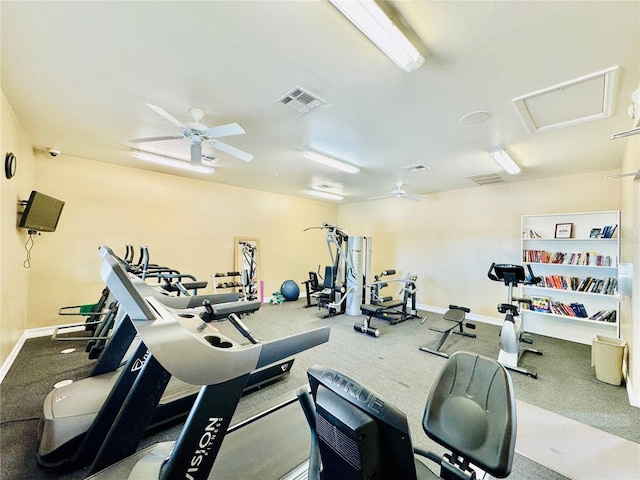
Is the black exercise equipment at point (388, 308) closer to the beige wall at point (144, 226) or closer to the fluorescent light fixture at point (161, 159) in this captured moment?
the beige wall at point (144, 226)

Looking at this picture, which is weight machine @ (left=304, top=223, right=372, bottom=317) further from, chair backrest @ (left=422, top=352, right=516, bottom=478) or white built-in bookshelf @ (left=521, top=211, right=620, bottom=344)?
chair backrest @ (left=422, top=352, right=516, bottom=478)

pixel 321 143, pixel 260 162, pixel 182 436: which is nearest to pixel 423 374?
pixel 182 436

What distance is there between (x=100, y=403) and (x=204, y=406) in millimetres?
1584

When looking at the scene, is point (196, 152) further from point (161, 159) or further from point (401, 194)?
point (401, 194)

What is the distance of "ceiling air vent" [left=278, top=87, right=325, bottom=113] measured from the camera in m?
2.30

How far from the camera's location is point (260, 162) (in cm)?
431

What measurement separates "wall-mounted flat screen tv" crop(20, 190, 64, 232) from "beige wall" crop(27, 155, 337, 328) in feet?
2.33

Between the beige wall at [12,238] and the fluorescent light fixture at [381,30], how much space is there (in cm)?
329

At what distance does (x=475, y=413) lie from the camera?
3.73ft

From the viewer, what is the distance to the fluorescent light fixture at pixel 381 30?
54.0 inches

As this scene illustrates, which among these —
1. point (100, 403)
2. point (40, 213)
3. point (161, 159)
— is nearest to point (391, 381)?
point (100, 403)

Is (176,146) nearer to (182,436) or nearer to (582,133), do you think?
(182,436)

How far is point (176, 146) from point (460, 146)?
395cm

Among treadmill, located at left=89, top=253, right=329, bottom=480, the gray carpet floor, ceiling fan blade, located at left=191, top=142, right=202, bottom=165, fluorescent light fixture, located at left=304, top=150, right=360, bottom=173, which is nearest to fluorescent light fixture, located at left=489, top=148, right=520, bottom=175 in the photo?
fluorescent light fixture, located at left=304, top=150, right=360, bottom=173
